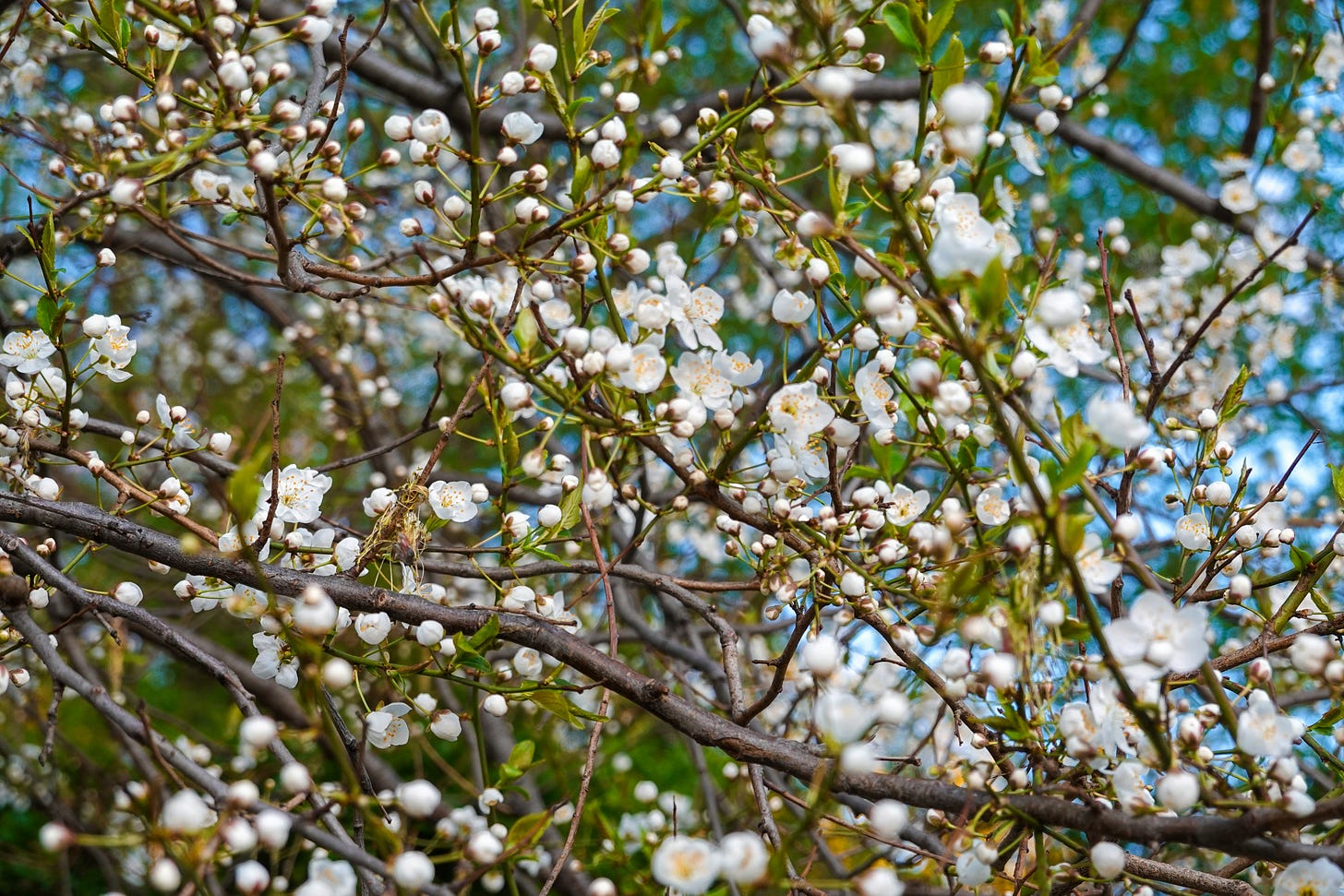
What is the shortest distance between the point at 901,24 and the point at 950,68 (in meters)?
0.11

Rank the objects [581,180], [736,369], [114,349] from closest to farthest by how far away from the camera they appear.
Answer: [581,180]
[736,369]
[114,349]

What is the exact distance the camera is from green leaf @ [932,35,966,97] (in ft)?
5.57

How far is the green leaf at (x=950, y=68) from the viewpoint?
1697mm

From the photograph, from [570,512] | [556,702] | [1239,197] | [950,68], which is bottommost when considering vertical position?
[556,702]

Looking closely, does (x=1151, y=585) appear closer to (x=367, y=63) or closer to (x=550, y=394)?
(x=550, y=394)

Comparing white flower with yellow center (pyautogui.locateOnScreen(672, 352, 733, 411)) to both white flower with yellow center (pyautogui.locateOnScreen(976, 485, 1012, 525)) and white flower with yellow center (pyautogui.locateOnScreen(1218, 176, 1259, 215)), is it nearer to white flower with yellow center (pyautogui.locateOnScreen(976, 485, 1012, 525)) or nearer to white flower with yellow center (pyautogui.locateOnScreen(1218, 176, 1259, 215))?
white flower with yellow center (pyautogui.locateOnScreen(976, 485, 1012, 525))

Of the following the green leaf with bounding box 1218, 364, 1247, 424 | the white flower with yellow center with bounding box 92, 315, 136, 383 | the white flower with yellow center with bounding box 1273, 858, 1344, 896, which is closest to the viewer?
the white flower with yellow center with bounding box 1273, 858, 1344, 896

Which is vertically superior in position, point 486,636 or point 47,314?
point 47,314

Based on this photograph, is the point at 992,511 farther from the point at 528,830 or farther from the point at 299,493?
the point at 299,493

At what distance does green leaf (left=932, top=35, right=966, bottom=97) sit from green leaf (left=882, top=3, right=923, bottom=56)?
0.16 feet

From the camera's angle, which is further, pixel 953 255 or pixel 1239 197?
pixel 1239 197

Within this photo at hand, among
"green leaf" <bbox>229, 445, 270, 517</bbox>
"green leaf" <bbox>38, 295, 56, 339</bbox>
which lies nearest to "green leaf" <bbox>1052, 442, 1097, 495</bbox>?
"green leaf" <bbox>229, 445, 270, 517</bbox>

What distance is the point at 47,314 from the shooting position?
5.90 ft

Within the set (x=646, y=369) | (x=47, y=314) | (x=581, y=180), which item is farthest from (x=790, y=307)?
(x=47, y=314)
